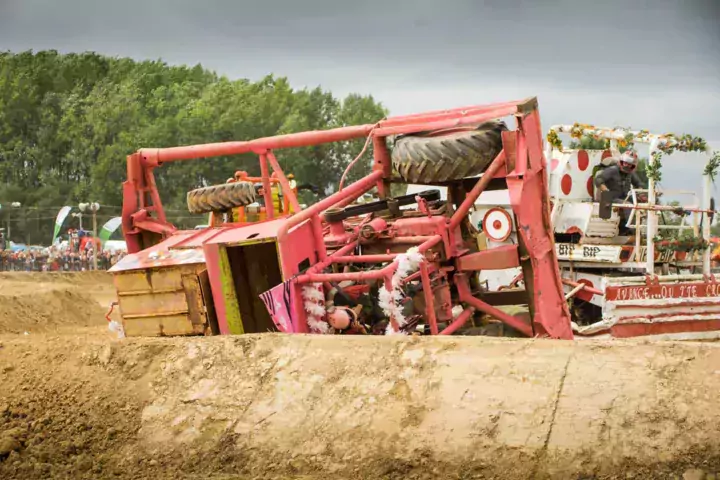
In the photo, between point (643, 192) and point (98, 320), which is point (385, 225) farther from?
point (98, 320)

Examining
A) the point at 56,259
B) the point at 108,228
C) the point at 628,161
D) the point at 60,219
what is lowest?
the point at 56,259

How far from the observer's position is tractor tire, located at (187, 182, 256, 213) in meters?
10.7

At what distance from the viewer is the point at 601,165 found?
12891mm

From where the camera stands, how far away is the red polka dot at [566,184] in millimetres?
12734

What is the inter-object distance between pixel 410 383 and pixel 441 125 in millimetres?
4281

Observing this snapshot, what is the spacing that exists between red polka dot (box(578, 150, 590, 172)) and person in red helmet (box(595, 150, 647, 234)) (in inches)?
18.4

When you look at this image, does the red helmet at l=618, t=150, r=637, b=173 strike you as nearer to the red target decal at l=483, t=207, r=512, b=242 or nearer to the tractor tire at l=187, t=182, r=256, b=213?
the red target decal at l=483, t=207, r=512, b=242

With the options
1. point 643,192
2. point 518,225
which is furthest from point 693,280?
point 518,225

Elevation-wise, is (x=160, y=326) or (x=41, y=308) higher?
(x=160, y=326)

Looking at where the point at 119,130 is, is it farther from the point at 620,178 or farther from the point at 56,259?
the point at 620,178

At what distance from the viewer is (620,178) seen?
40.4ft

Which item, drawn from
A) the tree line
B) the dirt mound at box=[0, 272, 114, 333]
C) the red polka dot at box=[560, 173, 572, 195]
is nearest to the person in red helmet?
the red polka dot at box=[560, 173, 572, 195]

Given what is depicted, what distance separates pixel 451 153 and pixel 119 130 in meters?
50.5

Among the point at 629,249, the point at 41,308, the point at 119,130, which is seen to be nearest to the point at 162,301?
the point at 629,249
